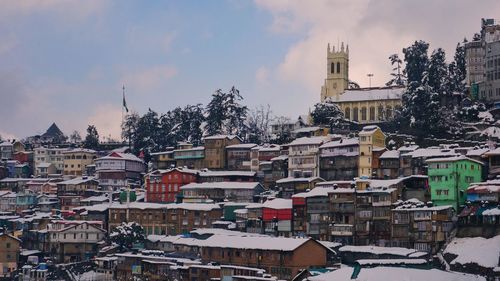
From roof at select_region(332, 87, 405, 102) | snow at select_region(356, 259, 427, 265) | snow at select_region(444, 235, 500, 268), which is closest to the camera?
snow at select_region(444, 235, 500, 268)

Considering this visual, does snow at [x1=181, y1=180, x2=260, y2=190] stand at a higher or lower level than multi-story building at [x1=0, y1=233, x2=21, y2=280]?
higher

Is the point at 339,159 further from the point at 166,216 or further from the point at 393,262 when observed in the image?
the point at 393,262

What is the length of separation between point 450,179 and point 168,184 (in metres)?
32.5

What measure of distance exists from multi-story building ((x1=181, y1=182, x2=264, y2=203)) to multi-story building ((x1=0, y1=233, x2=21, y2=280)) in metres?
17.1

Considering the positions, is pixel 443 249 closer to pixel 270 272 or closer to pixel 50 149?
pixel 270 272

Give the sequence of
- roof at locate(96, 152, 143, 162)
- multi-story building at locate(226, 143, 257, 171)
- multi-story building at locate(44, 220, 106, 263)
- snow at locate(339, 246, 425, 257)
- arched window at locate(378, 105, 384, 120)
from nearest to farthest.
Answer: snow at locate(339, 246, 425, 257) < multi-story building at locate(44, 220, 106, 263) < multi-story building at locate(226, 143, 257, 171) < arched window at locate(378, 105, 384, 120) < roof at locate(96, 152, 143, 162)

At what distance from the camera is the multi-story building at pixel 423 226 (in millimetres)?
69438

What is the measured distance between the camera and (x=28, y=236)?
92062 mm

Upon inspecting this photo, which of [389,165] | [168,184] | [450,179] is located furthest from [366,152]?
[168,184]

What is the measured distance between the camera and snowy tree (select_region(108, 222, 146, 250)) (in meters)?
83.7

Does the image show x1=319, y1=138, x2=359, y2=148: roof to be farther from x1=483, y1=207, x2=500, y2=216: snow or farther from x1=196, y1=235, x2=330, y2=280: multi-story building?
x1=483, y1=207, x2=500, y2=216: snow

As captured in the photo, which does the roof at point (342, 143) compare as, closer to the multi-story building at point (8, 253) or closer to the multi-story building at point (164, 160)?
the multi-story building at point (164, 160)

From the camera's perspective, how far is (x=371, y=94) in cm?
10612

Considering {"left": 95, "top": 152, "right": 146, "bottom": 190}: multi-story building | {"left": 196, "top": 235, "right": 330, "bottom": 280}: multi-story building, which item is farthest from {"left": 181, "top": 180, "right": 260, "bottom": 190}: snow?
{"left": 95, "top": 152, "right": 146, "bottom": 190}: multi-story building
